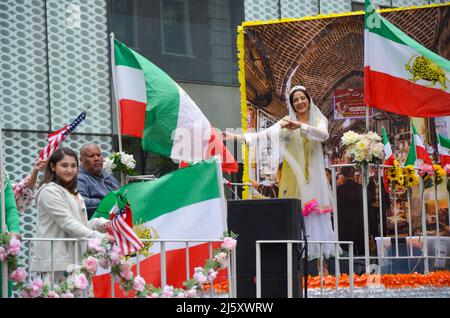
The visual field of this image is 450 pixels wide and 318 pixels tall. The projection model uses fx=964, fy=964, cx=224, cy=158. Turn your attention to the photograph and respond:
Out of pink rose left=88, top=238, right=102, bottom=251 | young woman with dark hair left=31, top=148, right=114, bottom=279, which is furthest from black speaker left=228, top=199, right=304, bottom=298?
pink rose left=88, top=238, right=102, bottom=251

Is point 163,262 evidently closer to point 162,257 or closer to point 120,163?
point 162,257

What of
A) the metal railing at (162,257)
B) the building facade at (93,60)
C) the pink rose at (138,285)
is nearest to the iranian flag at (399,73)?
the building facade at (93,60)

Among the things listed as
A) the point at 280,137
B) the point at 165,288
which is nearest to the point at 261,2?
the point at 280,137

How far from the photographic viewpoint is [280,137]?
9.48 metres

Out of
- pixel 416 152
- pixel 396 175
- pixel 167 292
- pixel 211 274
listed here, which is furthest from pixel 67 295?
pixel 416 152

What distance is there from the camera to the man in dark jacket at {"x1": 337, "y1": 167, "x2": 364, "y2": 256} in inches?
448

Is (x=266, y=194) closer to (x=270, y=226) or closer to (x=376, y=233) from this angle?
(x=376, y=233)

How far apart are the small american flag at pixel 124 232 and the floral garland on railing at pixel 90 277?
0.06m

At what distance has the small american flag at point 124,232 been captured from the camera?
18.3ft

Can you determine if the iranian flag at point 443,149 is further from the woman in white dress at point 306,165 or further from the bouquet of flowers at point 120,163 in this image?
the bouquet of flowers at point 120,163

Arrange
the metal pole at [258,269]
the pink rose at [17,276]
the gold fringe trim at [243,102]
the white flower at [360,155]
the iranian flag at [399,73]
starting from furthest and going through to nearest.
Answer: the gold fringe trim at [243,102], the iranian flag at [399,73], the white flower at [360,155], the metal pole at [258,269], the pink rose at [17,276]

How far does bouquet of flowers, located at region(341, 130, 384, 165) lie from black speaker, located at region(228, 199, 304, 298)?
1.69m

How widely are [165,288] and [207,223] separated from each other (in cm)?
89

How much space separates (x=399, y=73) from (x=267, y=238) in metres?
3.60
